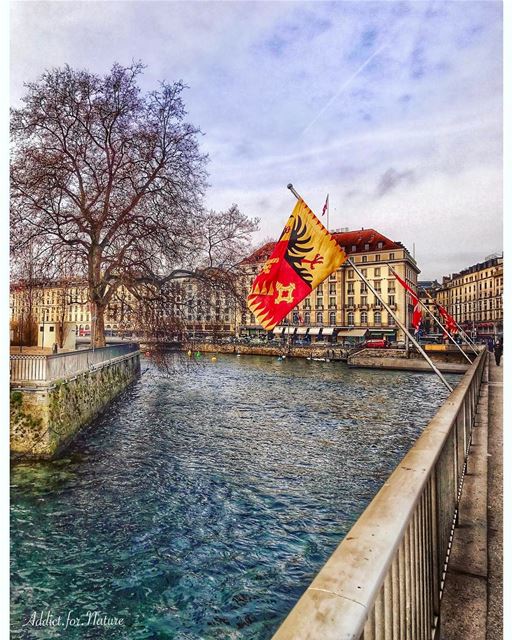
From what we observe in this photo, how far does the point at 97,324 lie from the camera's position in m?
12.3

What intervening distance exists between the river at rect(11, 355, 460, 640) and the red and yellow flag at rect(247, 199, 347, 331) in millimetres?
2395

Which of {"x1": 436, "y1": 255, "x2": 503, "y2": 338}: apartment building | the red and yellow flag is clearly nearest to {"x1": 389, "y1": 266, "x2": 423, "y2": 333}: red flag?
{"x1": 436, "y1": 255, "x2": 503, "y2": 338}: apartment building

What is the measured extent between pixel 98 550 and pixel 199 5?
5.62m

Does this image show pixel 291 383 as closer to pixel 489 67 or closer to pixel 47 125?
pixel 47 125

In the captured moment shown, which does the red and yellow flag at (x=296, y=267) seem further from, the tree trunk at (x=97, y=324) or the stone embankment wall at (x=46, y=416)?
the tree trunk at (x=97, y=324)

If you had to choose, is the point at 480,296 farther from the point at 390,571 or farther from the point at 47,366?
the point at 390,571

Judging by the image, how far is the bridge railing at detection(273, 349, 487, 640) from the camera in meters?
0.68

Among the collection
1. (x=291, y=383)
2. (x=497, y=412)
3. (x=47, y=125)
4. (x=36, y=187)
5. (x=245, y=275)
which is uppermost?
(x=47, y=125)

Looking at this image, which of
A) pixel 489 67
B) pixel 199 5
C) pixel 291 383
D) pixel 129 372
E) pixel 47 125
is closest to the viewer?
pixel 489 67

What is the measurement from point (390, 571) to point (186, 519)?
4745 millimetres

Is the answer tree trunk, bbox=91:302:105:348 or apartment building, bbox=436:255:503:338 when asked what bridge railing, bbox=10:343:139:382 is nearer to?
tree trunk, bbox=91:302:105:348

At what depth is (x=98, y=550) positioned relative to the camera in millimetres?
4488

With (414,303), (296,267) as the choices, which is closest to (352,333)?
(414,303)

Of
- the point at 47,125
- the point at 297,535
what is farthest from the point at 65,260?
the point at 297,535
